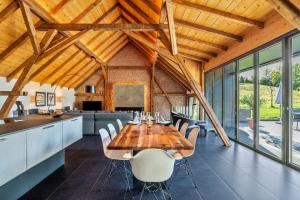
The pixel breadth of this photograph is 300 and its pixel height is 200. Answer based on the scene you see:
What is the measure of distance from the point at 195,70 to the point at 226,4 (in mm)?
5277

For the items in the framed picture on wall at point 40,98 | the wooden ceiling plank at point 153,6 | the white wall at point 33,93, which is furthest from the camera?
the framed picture on wall at point 40,98

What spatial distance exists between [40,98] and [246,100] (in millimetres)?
7697

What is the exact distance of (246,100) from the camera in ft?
19.3

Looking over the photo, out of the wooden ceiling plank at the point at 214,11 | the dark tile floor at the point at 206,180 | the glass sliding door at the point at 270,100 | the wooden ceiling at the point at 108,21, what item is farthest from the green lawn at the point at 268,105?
the wooden ceiling plank at the point at 214,11

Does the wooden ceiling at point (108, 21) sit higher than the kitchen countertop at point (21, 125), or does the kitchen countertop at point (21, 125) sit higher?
the wooden ceiling at point (108, 21)

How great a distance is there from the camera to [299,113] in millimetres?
3881

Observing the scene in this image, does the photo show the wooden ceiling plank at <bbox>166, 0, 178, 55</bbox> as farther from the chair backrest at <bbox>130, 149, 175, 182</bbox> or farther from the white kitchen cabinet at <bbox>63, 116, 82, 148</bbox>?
the chair backrest at <bbox>130, 149, 175, 182</bbox>

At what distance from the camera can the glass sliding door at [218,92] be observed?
7.93 meters

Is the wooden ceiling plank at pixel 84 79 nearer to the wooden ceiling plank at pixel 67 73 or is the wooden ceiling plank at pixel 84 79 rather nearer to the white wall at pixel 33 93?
the white wall at pixel 33 93

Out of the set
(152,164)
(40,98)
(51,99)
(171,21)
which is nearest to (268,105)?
(171,21)

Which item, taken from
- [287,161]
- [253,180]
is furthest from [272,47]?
[253,180]

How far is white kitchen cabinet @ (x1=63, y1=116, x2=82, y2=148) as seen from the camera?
150 inches

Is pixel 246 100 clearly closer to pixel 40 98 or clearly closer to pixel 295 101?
pixel 295 101

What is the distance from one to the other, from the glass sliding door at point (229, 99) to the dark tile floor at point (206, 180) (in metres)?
1.98
